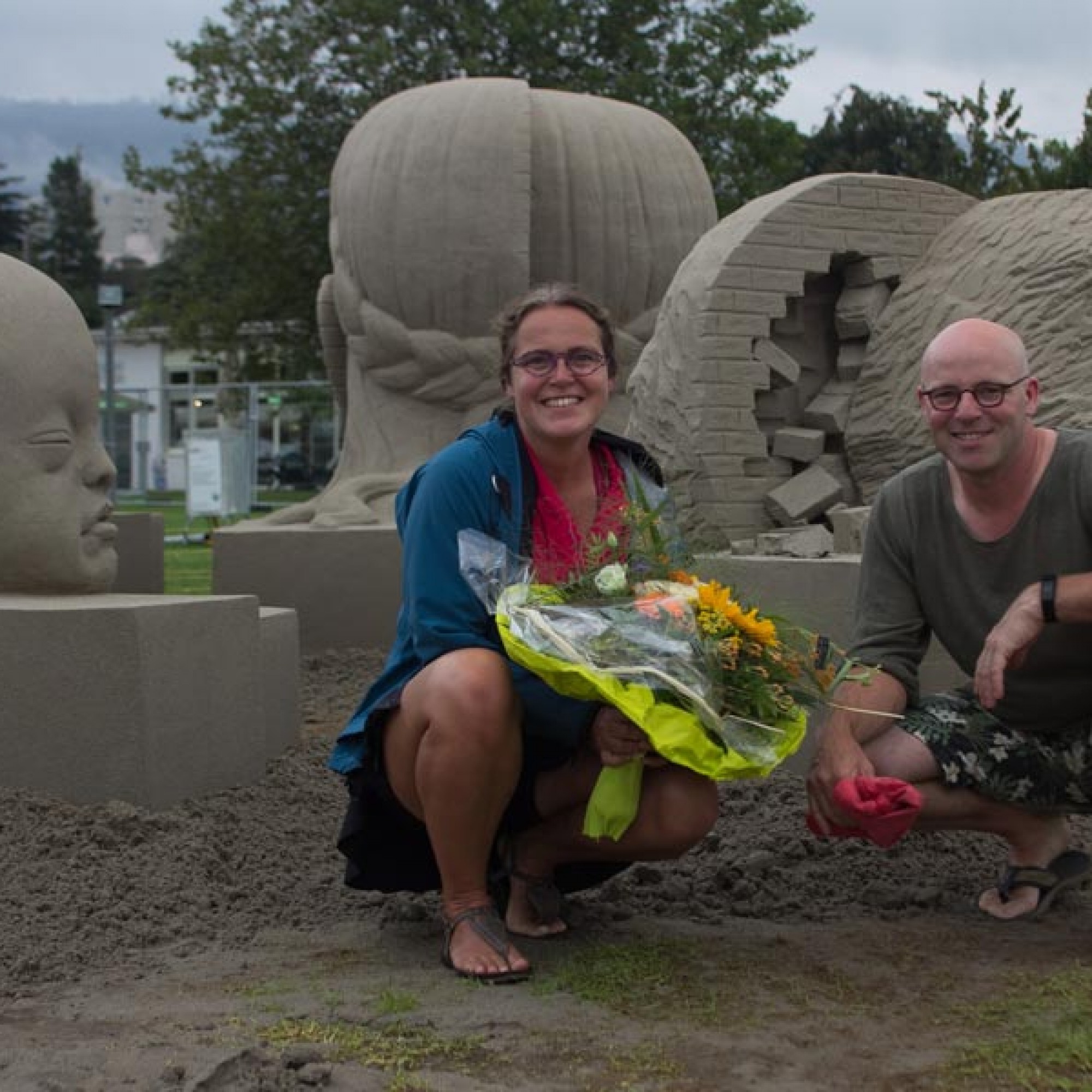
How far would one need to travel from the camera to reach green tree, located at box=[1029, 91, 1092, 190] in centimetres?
1354

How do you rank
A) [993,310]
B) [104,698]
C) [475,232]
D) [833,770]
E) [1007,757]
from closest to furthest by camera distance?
[833,770], [1007,757], [104,698], [993,310], [475,232]

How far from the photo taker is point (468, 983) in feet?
9.24

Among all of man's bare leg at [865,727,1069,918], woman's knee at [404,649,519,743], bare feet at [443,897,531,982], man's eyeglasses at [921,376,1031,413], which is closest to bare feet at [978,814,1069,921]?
man's bare leg at [865,727,1069,918]

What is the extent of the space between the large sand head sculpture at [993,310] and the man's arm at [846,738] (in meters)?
2.34

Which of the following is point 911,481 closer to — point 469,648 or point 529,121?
point 469,648

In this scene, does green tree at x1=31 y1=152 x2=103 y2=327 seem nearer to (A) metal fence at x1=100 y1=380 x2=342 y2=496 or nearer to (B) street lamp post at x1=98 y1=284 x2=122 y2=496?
(A) metal fence at x1=100 y1=380 x2=342 y2=496

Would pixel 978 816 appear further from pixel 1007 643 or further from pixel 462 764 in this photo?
pixel 462 764

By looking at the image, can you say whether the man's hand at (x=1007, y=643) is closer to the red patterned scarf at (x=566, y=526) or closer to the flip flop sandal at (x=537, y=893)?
the red patterned scarf at (x=566, y=526)

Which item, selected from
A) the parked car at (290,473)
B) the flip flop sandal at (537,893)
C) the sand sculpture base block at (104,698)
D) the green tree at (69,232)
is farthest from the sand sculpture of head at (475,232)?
the green tree at (69,232)

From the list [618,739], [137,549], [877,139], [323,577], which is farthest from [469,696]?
→ [877,139]

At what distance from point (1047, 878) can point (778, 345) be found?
3.31m

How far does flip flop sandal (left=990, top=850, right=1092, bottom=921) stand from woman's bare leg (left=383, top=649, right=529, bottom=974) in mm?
1073

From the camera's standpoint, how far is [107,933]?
3238mm

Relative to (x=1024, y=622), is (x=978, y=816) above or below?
below
